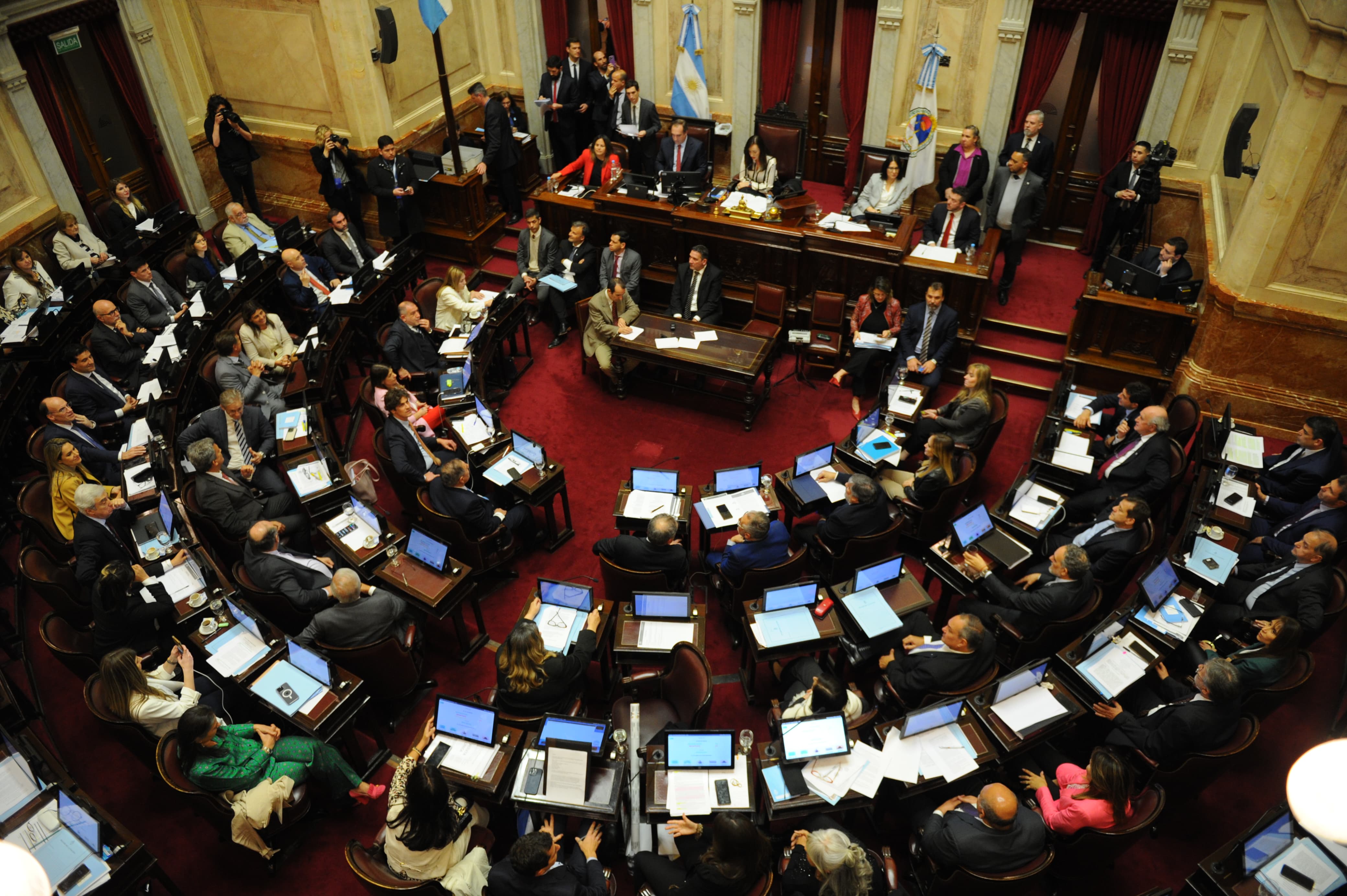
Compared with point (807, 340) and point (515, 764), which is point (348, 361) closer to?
point (807, 340)

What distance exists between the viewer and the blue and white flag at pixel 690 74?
11.2 metres

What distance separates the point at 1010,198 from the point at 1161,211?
1.94m

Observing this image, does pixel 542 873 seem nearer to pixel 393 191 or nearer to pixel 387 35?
pixel 393 191

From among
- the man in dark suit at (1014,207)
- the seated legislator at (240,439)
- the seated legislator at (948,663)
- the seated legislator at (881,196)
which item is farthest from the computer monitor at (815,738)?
the seated legislator at (881,196)

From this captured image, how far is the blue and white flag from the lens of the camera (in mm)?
11234

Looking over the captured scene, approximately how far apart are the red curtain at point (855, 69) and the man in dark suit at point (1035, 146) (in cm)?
193

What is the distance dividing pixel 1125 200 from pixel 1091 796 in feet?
23.0

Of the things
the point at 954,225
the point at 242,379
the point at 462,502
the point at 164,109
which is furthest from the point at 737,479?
the point at 164,109

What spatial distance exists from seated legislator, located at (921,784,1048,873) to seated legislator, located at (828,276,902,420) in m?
4.71

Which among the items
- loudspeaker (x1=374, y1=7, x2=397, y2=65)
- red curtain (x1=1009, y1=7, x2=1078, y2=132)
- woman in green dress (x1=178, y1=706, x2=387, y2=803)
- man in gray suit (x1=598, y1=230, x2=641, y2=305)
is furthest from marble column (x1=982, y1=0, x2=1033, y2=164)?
woman in green dress (x1=178, y1=706, x2=387, y2=803)

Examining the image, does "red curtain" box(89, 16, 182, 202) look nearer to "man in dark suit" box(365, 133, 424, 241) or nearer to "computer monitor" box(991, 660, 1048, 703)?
"man in dark suit" box(365, 133, 424, 241)

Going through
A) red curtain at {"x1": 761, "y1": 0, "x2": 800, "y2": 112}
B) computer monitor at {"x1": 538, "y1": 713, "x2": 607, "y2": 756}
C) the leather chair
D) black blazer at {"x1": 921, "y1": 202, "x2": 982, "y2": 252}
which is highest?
red curtain at {"x1": 761, "y1": 0, "x2": 800, "y2": 112}

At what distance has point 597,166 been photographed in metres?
10.9

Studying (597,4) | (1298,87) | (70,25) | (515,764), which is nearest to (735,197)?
(597,4)
